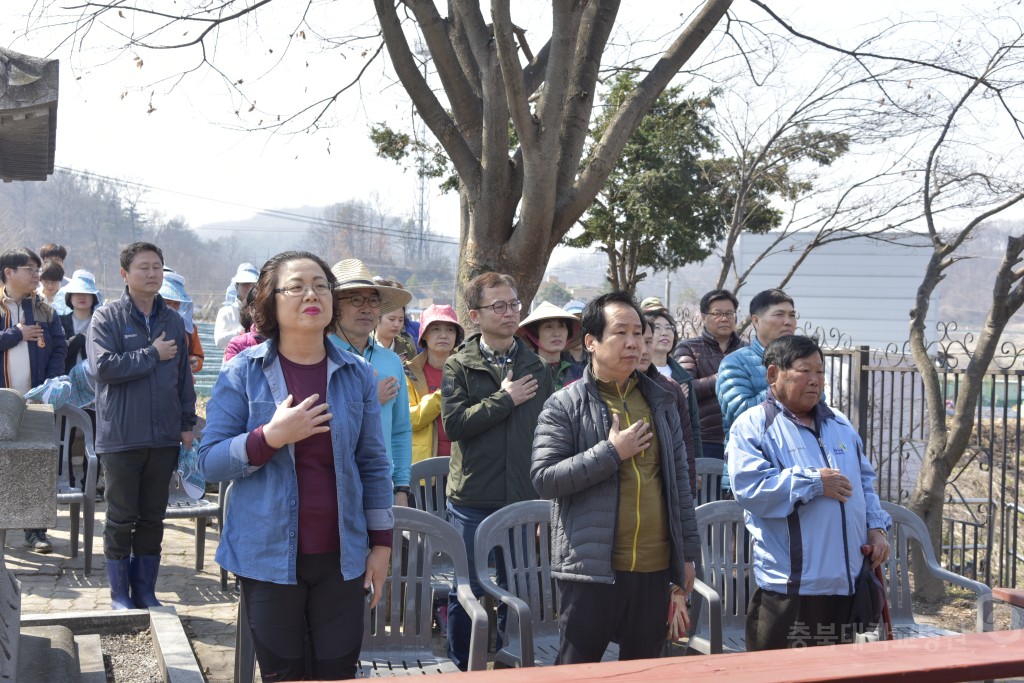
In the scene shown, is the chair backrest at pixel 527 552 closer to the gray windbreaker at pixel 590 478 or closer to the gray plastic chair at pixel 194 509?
the gray windbreaker at pixel 590 478

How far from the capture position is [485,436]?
14.1ft

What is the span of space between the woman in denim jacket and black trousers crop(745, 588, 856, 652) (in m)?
1.64

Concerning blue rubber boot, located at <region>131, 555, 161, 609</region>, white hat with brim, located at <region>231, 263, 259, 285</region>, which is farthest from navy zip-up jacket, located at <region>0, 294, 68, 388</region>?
blue rubber boot, located at <region>131, 555, 161, 609</region>

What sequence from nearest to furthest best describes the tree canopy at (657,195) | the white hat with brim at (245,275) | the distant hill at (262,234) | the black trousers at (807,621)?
the black trousers at (807,621) < the white hat with brim at (245,275) < the tree canopy at (657,195) < the distant hill at (262,234)

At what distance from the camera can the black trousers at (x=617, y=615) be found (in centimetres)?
320

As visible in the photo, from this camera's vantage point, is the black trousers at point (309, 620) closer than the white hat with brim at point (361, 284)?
Yes

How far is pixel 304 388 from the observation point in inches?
114

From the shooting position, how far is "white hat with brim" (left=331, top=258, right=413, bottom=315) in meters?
3.89

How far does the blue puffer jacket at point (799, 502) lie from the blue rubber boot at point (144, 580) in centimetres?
332

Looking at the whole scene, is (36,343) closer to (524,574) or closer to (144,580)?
(144,580)

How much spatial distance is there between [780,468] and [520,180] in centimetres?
361

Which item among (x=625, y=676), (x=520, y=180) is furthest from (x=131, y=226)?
(x=625, y=676)

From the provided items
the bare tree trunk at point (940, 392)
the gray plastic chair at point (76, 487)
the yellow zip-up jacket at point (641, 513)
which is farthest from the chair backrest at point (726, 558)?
the gray plastic chair at point (76, 487)

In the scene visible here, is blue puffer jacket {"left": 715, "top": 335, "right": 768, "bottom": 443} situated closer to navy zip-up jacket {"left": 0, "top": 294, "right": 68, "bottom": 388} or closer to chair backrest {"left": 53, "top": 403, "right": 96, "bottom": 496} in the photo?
chair backrest {"left": 53, "top": 403, "right": 96, "bottom": 496}
